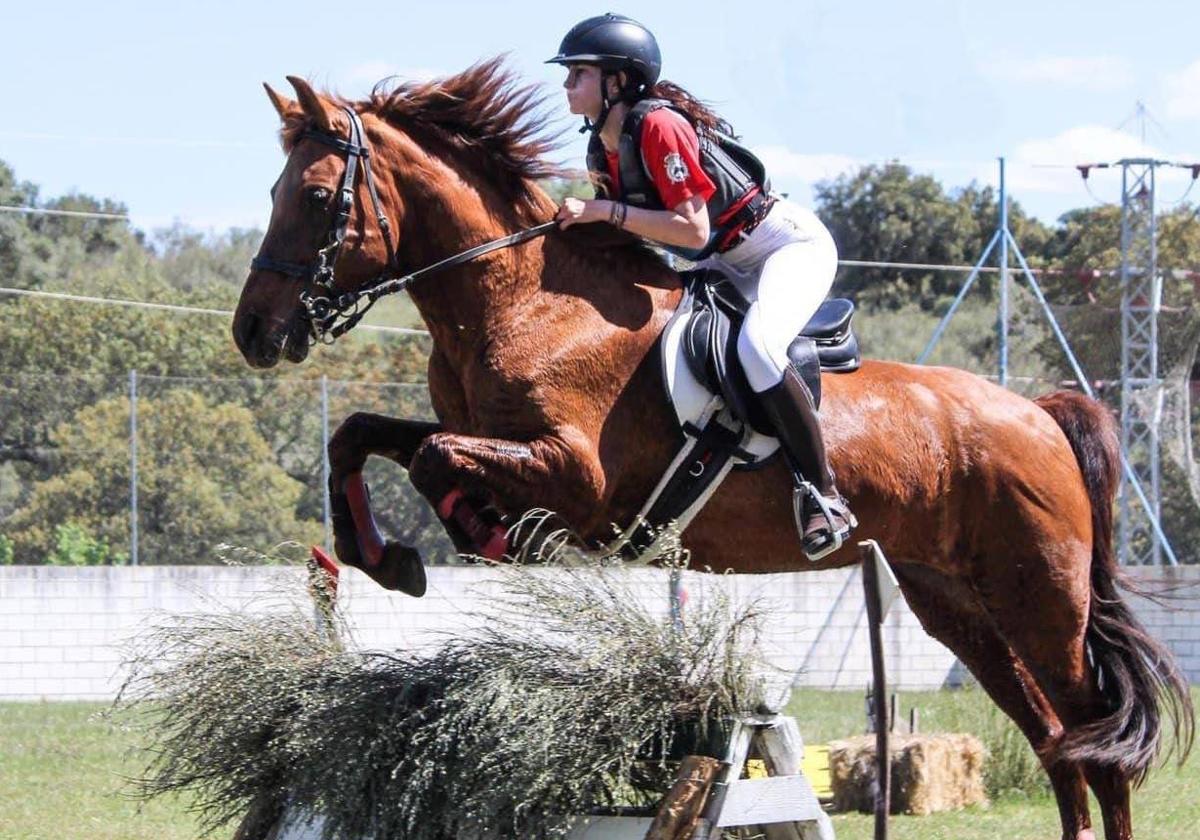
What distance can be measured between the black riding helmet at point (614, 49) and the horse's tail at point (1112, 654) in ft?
8.77

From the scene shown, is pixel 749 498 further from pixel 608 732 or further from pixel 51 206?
pixel 51 206

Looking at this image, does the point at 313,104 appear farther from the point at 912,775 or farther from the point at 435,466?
the point at 912,775

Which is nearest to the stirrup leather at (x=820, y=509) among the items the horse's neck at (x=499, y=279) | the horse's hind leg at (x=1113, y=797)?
the horse's neck at (x=499, y=279)

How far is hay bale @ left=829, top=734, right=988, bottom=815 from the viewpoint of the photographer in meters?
8.76

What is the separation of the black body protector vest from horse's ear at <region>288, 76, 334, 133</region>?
973 millimetres

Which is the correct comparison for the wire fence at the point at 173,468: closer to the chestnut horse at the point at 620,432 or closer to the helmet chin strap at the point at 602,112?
the chestnut horse at the point at 620,432

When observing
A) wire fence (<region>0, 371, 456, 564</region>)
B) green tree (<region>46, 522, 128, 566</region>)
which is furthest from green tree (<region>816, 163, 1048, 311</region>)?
green tree (<region>46, 522, 128, 566</region>)

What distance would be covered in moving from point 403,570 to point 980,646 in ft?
9.53

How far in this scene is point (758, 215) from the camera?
6.00 m

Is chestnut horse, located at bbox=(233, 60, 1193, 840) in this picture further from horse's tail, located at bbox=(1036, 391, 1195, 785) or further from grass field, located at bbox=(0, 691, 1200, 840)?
grass field, located at bbox=(0, 691, 1200, 840)

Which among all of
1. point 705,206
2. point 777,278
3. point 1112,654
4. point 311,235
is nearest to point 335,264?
point 311,235

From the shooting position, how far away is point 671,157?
558 centimetres

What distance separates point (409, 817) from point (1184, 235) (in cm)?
2105

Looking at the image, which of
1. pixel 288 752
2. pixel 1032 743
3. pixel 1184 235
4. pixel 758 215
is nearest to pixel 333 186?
pixel 758 215
